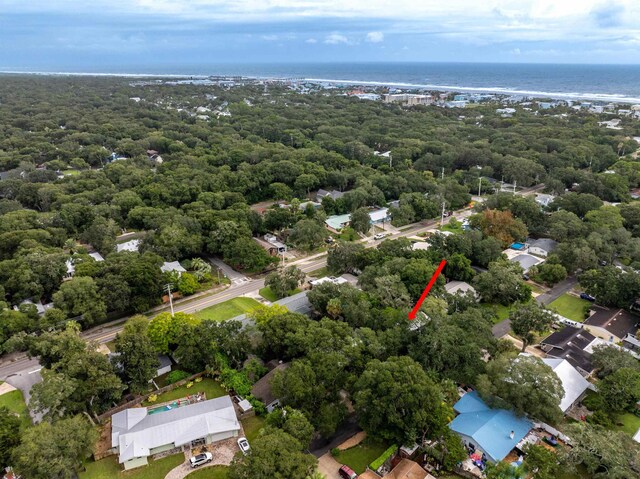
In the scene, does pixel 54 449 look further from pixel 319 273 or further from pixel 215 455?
pixel 319 273

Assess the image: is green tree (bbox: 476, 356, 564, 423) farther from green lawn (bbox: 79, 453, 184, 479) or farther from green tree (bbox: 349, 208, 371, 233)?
green tree (bbox: 349, 208, 371, 233)

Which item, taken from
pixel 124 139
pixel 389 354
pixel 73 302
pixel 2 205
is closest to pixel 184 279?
pixel 73 302

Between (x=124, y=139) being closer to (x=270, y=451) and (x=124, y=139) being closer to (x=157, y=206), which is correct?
(x=157, y=206)

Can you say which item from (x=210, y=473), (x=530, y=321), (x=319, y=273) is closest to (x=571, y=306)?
(x=530, y=321)

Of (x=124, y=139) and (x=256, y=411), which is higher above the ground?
(x=124, y=139)

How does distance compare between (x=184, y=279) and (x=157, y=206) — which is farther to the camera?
(x=157, y=206)

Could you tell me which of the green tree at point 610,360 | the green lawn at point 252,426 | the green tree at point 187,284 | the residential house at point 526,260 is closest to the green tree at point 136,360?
the green lawn at point 252,426

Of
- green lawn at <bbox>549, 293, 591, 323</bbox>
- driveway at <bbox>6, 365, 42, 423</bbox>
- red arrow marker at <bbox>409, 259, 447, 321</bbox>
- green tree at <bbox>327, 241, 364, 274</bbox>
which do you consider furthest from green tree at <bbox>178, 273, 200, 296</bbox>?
green lawn at <bbox>549, 293, 591, 323</bbox>
